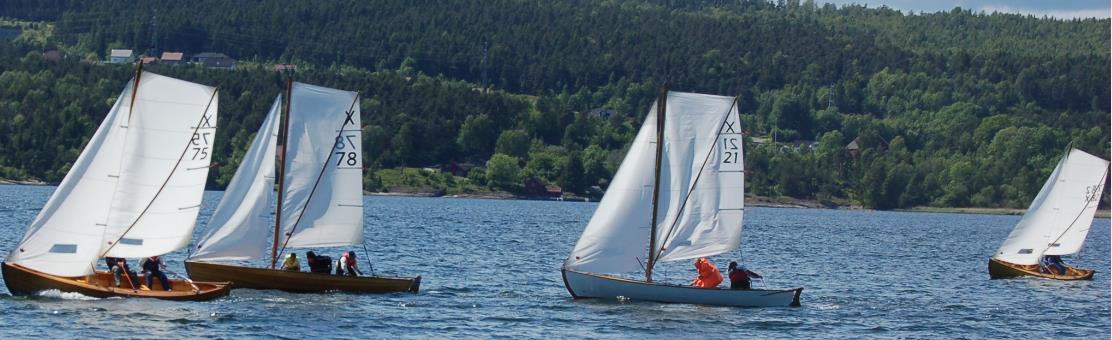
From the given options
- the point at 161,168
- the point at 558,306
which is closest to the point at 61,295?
the point at 161,168

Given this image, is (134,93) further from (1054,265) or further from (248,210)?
(1054,265)

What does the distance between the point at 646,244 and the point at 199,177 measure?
49.7 ft

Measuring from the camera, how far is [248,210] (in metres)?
56.3

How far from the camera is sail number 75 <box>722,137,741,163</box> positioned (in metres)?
56.4

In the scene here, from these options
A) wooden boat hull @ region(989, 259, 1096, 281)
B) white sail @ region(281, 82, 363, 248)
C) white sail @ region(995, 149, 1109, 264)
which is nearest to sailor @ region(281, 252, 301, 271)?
white sail @ region(281, 82, 363, 248)

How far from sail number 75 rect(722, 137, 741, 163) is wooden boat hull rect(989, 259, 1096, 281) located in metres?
26.8

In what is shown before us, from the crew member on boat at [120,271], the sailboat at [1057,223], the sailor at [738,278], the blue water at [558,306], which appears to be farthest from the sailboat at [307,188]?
the sailboat at [1057,223]

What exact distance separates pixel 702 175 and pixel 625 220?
311cm

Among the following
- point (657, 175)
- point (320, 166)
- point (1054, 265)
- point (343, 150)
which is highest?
point (343, 150)

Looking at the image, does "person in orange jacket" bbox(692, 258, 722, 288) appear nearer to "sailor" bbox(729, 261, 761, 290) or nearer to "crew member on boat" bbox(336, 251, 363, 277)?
"sailor" bbox(729, 261, 761, 290)

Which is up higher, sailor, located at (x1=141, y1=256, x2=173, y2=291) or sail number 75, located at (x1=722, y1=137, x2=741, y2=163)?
sail number 75, located at (x1=722, y1=137, x2=741, y2=163)

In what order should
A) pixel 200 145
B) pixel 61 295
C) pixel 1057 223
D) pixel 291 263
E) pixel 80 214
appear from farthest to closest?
pixel 1057 223 → pixel 291 263 → pixel 200 145 → pixel 61 295 → pixel 80 214

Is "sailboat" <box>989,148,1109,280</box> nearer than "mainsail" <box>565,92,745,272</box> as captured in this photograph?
No

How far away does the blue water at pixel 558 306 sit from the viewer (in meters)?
48.9
